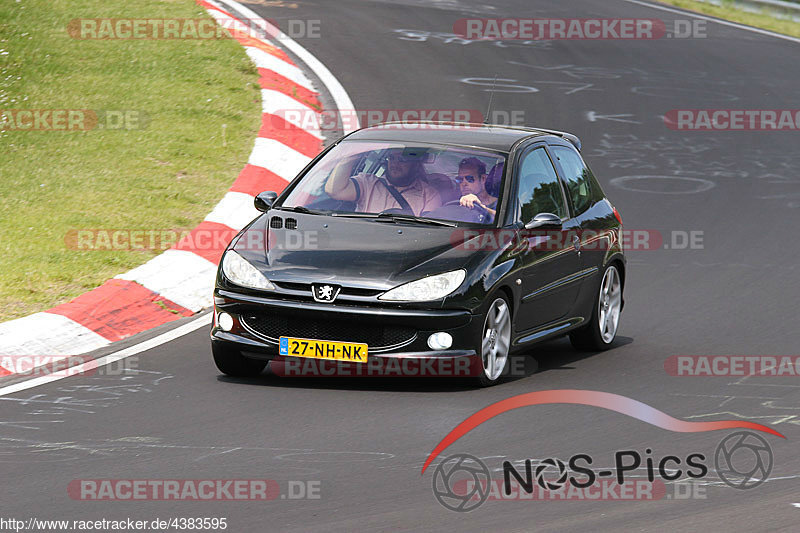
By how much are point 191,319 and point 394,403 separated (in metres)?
2.79

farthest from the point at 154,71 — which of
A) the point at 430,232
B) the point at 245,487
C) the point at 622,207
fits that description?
the point at 245,487

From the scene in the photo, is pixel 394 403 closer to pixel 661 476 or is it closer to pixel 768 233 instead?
pixel 661 476

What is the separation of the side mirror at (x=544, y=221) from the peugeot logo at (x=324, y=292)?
1.57 metres

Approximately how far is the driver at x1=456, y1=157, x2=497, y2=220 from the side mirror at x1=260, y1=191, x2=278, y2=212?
4.41 ft

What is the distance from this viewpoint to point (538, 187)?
9.57 metres

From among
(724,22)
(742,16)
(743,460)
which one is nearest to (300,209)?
(743,460)

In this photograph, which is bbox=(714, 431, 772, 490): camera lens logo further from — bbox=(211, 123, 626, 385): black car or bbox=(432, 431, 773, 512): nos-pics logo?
bbox=(211, 123, 626, 385): black car

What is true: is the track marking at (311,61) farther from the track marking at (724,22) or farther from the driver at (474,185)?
the track marking at (724,22)

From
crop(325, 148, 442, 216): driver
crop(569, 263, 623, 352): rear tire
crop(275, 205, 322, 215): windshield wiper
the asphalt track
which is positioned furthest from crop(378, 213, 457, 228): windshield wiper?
crop(569, 263, 623, 352): rear tire

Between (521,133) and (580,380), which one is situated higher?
(521,133)

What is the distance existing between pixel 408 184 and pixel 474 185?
0.46m

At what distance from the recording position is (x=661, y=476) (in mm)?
6500

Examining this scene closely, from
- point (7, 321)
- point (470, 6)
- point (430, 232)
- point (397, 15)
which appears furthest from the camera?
point (470, 6)

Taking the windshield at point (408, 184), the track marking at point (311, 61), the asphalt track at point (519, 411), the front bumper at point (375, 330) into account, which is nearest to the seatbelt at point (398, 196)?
the windshield at point (408, 184)
